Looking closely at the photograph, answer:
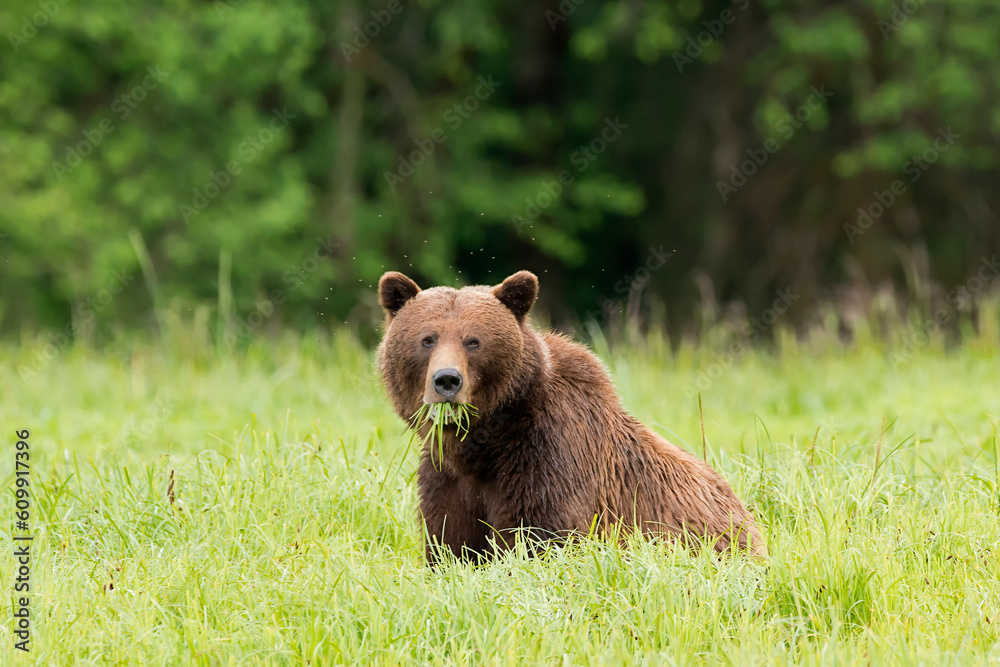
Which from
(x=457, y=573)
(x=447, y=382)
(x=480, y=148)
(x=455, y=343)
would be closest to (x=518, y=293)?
(x=455, y=343)

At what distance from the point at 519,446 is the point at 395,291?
729 mm

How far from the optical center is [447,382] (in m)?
3.68

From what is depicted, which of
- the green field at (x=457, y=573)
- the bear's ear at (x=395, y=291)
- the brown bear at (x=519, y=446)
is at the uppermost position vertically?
→ the bear's ear at (x=395, y=291)

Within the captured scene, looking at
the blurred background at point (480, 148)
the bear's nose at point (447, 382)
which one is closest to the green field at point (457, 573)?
the bear's nose at point (447, 382)

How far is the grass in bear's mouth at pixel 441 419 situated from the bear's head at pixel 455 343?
0.03 m

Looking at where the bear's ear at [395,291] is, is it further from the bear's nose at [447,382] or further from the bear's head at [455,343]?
the bear's nose at [447,382]

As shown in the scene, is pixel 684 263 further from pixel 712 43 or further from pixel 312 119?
pixel 312 119

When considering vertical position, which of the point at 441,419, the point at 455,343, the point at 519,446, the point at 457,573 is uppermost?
the point at 455,343

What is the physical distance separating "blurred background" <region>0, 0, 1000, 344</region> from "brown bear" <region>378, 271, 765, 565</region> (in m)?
9.68

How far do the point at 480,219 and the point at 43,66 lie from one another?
6.15 m

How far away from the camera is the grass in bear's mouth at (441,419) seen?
12.2 feet

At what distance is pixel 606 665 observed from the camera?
304 cm

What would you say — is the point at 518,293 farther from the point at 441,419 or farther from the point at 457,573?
the point at 457,573

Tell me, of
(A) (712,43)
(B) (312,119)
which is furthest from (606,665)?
(B) (312,119)
